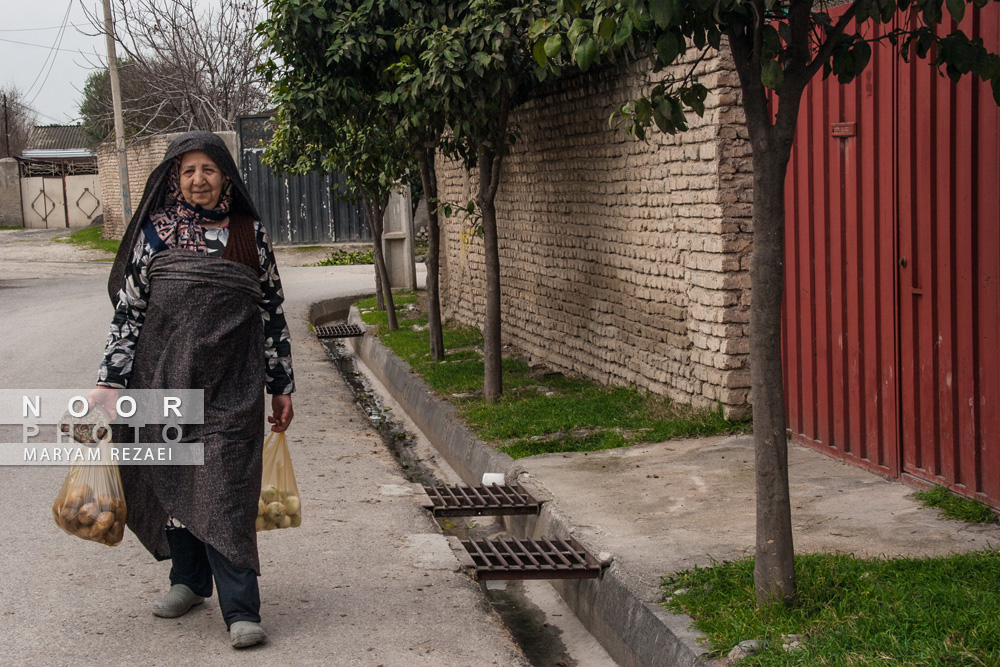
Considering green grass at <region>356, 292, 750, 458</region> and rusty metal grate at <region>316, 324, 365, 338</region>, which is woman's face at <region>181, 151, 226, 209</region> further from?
rusty metal grate at <region>316, 324, 365, 338</region>

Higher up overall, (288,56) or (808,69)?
(288,56)

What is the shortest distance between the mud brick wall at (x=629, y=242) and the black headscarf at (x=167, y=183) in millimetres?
3444

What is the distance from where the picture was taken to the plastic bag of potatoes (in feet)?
12.4

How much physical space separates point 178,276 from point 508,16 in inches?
161

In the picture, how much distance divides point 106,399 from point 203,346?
42 centimetres

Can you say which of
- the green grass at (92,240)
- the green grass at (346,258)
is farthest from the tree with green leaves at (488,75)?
the green grass at (92,240)

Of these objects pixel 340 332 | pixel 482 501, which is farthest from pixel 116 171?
pixel 482 501

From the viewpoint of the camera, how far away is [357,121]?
9742 mm

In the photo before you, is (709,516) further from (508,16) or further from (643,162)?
(508,16)

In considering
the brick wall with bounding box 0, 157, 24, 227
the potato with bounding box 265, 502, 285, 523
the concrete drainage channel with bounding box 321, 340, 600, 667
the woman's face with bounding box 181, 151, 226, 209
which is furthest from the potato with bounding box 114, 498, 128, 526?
the brick wall with bounding box 0, 157, 24, 227

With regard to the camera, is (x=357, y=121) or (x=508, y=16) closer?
(x=508, y=16)

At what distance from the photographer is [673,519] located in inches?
197

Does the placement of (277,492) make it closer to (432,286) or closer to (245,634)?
(245,634)

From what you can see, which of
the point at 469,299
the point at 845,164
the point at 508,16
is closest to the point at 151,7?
the point at 469,299
